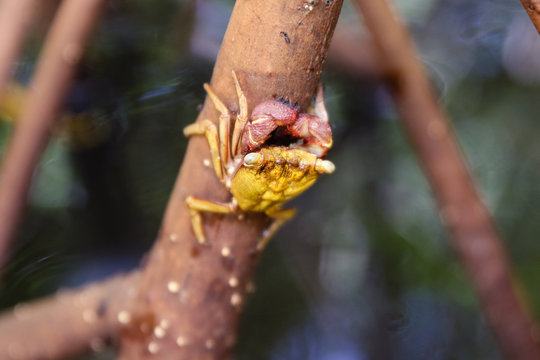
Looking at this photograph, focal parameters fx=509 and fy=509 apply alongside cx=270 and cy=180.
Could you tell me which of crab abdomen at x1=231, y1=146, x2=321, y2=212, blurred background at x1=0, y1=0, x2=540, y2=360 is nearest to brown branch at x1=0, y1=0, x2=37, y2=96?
blurred background at x1=0, y1=0, x2=540, y2=360

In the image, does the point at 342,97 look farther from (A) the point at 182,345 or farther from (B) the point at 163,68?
(A) the point at 182,345

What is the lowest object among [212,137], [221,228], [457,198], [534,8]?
[457,198]

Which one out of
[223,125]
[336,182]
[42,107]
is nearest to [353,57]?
[336,182]

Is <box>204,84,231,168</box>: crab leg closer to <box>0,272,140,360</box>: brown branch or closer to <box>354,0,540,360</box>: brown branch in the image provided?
<box>0,272,140,360</box>: brown branch

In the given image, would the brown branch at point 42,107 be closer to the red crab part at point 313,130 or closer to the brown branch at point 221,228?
the brown branch at point 221,228

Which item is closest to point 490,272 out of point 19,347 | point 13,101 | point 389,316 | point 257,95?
point 389,316

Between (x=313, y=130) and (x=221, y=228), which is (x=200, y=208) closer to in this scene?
(x=221, y=228)

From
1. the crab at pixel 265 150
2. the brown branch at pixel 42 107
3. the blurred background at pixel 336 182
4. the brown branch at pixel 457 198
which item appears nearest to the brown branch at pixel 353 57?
the blurred background at pixel 336 182
